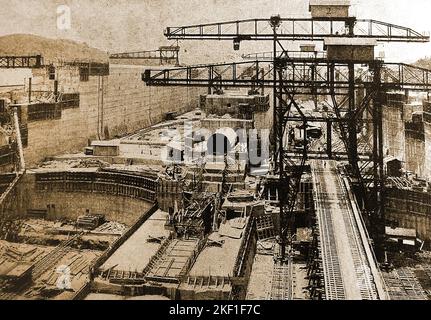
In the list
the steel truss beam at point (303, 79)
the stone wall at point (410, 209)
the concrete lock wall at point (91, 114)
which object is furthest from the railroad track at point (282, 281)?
the concrete lock wall at point (91, 114)

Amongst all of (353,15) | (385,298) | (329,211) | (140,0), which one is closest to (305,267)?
(329,211)

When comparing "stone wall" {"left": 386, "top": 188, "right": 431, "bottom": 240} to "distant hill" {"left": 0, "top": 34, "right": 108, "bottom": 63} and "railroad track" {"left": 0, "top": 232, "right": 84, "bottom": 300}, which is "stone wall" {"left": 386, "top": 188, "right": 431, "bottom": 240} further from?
"distant hill" {"left": 0, "top": 34, "right": 108, "bottom": 63}

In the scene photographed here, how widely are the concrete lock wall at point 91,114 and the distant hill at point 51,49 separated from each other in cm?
128

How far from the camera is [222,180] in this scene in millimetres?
27078

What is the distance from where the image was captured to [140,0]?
20.3 meters

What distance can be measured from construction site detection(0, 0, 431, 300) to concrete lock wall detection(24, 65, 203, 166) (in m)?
0.12

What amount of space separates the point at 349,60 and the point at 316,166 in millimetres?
6851

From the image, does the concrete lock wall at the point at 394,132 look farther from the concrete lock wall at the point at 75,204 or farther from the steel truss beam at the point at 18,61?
the steel truss beam at the point at 18,61

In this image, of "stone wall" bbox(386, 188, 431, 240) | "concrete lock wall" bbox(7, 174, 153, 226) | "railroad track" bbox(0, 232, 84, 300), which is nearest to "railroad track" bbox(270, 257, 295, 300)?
"stone wall" bbox(386, 188, 431, 240)

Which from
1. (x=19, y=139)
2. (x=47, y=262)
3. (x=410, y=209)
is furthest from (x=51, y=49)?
(x=410, y=209)

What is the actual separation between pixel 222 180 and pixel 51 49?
57.6ft

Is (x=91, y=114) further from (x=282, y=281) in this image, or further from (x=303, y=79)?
(x=282, y=281)

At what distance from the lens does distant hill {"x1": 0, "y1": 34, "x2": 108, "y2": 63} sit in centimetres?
2885

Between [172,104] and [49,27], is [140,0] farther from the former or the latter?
[172,104]
